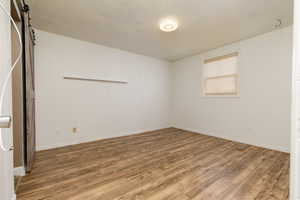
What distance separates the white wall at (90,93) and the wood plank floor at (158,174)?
547 mm

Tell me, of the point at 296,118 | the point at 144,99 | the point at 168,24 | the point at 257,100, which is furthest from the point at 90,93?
the point at 257,100

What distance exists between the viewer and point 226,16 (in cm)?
222

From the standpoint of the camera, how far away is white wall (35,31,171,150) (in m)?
2.71

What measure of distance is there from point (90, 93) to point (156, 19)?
2267mm

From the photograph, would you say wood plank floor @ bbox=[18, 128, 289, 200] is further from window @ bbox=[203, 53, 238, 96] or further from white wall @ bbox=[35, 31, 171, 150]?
window @ bbox=[203, 53, 238, 96]

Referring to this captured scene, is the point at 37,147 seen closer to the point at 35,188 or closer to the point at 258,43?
the point at 35,188

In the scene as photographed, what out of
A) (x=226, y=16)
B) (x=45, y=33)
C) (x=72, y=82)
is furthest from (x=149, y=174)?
(x=45, y=33)

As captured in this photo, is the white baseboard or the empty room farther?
the white baseboard

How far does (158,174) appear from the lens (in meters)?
1.84

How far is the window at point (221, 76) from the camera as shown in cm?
334

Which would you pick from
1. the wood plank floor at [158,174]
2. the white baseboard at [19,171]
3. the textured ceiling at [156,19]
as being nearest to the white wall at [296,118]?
the wood plank floor at [158,174]

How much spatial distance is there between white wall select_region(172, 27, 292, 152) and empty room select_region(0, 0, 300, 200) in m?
0.02

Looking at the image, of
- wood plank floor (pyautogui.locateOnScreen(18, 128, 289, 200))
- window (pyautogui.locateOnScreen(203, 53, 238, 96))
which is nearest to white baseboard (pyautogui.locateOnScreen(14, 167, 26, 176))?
wood plank floor (pyautogui.locateOnScreen(18, 128, 289, 200))

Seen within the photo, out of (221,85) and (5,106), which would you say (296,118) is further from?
(221,85)
